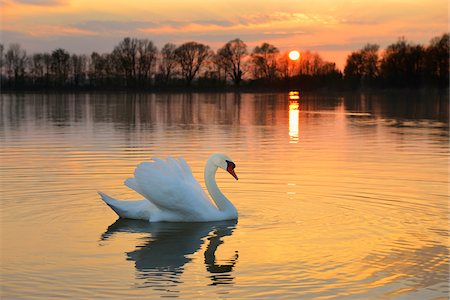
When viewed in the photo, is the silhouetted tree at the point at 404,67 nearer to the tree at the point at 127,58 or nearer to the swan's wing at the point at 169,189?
the tree at the point at 127,58

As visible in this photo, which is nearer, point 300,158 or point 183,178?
point 183,178

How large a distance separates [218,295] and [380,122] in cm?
2824

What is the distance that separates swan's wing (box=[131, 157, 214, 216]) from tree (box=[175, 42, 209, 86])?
125815 millimetres

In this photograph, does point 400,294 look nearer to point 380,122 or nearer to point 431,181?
point 431,181

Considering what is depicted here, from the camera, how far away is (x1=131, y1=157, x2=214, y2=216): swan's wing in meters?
11.1

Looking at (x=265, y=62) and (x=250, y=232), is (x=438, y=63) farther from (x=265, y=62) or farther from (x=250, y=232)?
(x=250, y=232)

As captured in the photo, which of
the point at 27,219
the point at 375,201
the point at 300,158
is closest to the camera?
the point at 27,219

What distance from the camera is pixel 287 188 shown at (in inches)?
551

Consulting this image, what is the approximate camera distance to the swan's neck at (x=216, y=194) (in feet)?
37.5

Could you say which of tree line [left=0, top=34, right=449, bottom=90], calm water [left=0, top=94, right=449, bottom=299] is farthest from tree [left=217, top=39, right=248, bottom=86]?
calm water [left=0, top=94, right=449, bottom=299]

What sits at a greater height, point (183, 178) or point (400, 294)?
point (183, 178)

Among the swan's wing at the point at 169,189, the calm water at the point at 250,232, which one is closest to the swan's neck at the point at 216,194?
the swan's wing at the point at 169,189

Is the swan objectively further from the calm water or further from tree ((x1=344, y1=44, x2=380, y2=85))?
tree ((x1=344, y1=44, x2=380, y2=85))

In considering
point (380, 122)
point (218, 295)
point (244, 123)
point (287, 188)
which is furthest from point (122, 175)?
point (380, 122)
